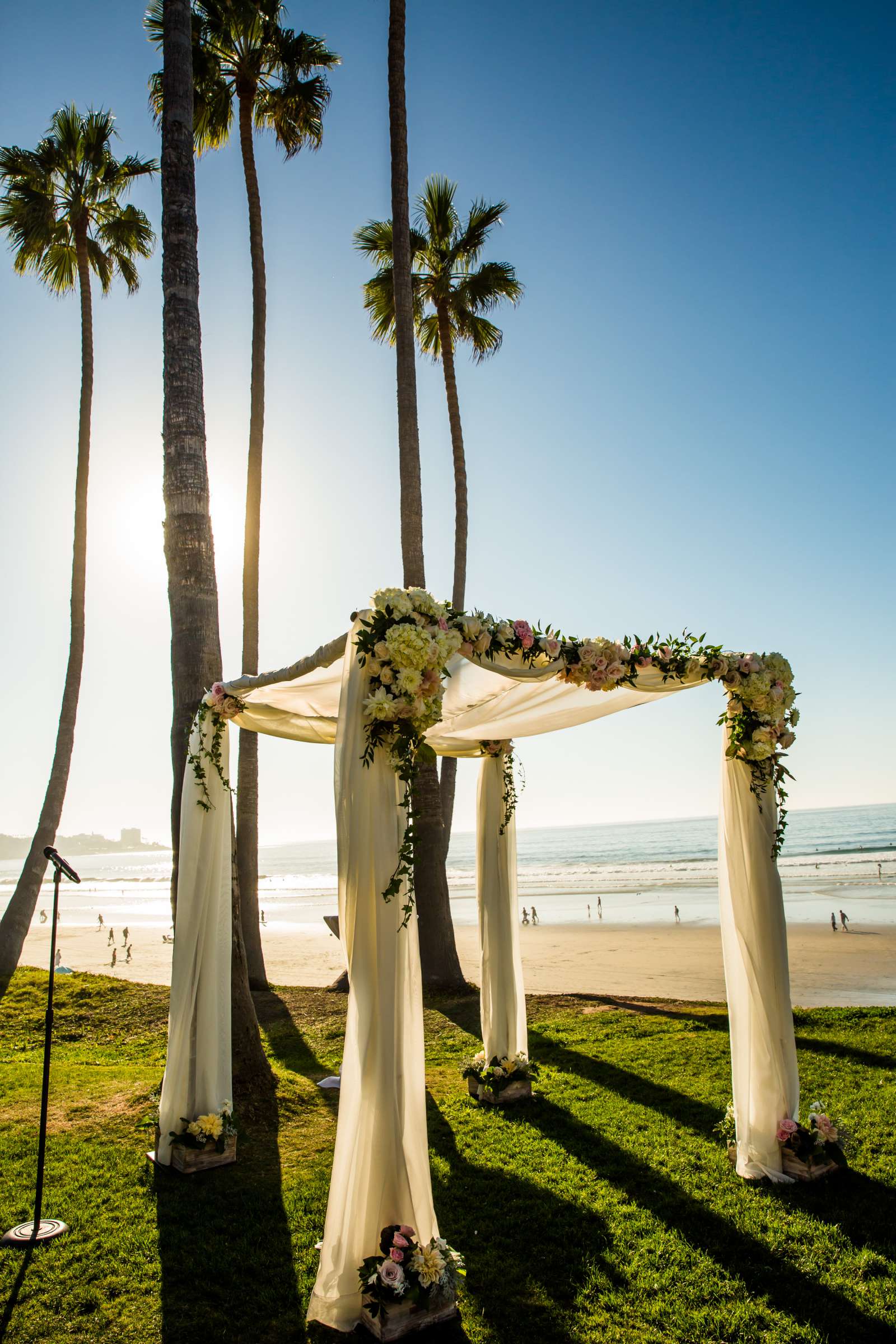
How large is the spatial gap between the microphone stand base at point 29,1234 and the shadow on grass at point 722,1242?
3308 mm

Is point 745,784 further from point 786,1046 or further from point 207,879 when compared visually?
point 207,879

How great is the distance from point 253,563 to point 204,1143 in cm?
775

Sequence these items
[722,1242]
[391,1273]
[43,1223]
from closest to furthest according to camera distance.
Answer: [391,1273] < [722,1242] < [43,1223]

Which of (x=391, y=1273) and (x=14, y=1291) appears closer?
(x=391, y=1273)

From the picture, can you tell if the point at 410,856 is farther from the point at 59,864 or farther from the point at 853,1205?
the point at 853,1205

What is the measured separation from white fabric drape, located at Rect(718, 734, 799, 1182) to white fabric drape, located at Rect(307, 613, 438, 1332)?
8.08 feet

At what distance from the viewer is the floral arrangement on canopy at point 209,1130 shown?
5363 millimetres

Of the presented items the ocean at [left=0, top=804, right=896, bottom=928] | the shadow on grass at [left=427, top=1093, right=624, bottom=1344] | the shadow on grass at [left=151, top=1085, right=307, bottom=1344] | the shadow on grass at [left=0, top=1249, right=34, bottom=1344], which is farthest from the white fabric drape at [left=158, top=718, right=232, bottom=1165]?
the ocean at [left=0, top=804, right=896, bottom=928]

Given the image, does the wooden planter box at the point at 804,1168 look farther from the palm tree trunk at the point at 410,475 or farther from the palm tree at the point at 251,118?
the palm tree at the point at 251,118

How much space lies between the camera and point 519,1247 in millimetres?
4266

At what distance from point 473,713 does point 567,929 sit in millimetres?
18656

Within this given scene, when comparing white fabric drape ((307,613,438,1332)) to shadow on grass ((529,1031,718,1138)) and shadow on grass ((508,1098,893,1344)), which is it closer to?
shadow on grass ((508,1098,893,1344))

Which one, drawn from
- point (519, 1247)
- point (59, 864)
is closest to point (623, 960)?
point (519, 1247)

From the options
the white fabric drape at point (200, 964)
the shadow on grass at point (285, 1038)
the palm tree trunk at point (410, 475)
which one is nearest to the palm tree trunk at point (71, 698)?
the shadow on grass at point (285, 1038)
